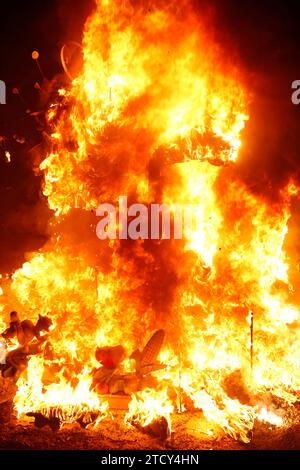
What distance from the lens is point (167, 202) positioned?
892 cm

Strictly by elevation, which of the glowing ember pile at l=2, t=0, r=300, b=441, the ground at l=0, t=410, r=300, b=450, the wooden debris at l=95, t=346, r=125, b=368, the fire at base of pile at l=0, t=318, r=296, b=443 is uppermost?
the glowing ember pile at l=2, t=0, r=300, b=441

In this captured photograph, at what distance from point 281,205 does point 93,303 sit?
210 inches

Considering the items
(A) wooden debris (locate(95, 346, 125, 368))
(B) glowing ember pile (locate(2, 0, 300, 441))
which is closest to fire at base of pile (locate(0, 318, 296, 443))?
(A) wooden debris (locate(95, 346, 125, 368))

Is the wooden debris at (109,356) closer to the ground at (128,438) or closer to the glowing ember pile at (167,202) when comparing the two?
the glowing ember pile at (167,202)

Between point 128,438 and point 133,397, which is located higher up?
point 133,397

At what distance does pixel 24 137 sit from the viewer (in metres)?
12.2

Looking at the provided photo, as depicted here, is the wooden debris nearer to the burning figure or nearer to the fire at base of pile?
the fire at base of pile

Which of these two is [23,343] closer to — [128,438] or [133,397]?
[133,397]

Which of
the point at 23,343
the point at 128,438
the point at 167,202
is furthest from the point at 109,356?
the point at 167,202

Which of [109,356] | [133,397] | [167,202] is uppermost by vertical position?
[167,202]

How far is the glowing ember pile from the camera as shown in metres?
8.38

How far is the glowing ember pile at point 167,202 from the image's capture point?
330 inches
